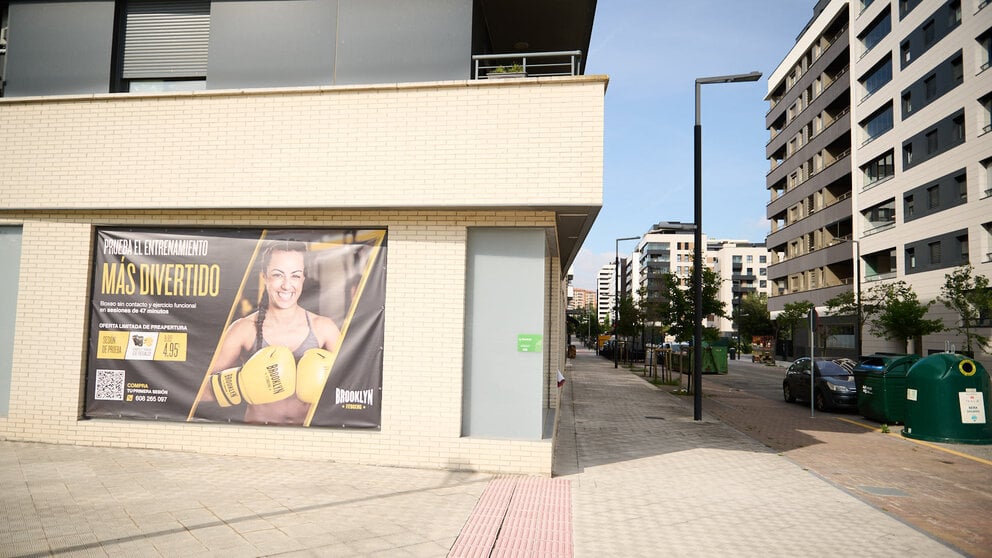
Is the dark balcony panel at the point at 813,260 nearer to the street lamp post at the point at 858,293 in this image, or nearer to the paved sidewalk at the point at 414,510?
the street lamp post at the point at 858,293

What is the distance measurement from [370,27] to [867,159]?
46.2 meters

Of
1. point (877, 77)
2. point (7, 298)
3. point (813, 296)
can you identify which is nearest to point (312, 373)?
point (7, 298)

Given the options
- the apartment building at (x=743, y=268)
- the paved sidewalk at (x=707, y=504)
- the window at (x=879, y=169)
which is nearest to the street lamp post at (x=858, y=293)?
the window at (x=879, y=169)

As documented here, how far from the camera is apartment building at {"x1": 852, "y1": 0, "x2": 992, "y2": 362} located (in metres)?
32.3

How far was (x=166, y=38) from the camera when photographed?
9.66 meters

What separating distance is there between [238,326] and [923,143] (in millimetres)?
41705

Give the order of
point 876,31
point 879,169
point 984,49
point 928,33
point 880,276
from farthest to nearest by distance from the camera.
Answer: point 876,31, point 879,169, point 880,276, point 928,33, point 984,49

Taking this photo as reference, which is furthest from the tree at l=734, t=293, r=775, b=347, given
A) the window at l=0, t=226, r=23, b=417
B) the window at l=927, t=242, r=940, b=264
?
the window at l=0, t=226, r=23, b=417

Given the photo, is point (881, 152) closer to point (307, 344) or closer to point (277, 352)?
point (307, 344)

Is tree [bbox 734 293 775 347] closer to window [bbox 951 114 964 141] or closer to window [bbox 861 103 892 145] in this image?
window [bbox 861 103 892 145]

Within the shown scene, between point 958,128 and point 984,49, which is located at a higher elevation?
point 984,49

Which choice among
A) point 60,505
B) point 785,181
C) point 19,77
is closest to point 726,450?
point 60,505

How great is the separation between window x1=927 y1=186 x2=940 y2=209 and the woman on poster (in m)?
39.3

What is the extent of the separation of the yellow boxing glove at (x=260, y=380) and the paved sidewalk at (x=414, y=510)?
2.71 feet
